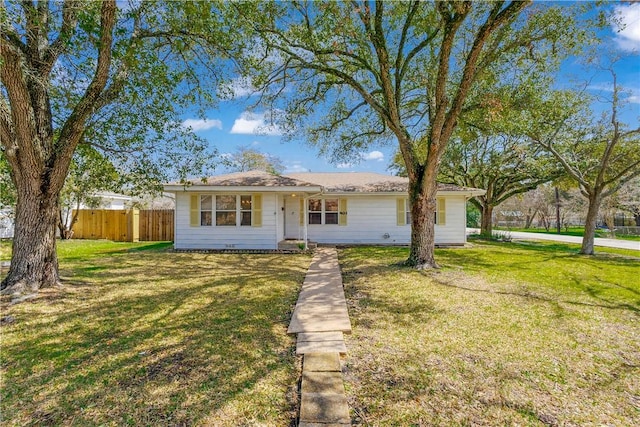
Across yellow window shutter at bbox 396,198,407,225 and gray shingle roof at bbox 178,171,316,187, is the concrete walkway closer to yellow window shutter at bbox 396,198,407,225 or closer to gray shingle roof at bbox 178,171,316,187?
gray shingle roof at bbox 178,171,316,187

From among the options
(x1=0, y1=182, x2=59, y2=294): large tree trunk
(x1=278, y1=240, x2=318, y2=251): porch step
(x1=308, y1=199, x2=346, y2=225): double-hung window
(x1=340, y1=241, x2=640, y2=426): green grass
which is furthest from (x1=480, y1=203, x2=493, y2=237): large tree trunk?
(x1=0, y1=182, x2=59, y2=294): large tree trunk

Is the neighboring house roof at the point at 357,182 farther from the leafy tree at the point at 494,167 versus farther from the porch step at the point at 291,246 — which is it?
the leafy tree at the point at 494,167

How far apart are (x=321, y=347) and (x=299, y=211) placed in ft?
36.2

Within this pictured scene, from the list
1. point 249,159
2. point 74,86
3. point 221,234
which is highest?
point 249,159

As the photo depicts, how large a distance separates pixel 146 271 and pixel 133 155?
3.02 meters

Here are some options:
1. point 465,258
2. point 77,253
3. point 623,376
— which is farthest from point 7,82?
point 465,258

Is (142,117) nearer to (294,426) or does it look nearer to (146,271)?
(146,271)

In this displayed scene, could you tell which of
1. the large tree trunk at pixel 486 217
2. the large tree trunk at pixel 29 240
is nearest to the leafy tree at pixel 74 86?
the large tree trunk at pixel 29 240

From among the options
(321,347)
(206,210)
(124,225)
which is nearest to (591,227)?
(321,347)

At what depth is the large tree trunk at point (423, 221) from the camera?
327 inches

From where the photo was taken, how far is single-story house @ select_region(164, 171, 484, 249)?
1217cm

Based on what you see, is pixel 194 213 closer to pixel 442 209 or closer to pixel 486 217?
pixel 442 209

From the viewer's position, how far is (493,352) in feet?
11.8

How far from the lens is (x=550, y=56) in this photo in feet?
29.1
